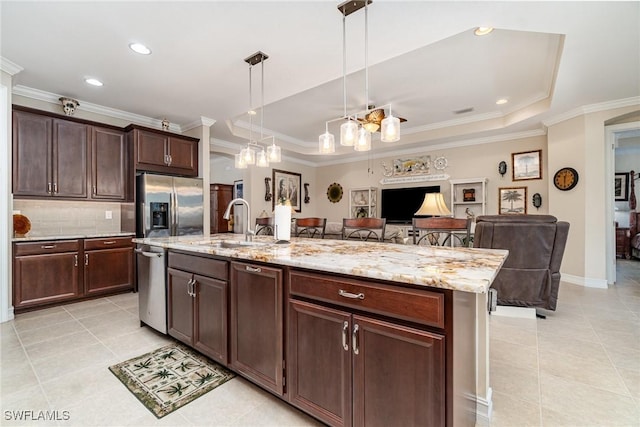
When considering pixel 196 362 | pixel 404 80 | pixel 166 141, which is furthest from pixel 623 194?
pixel 166 141

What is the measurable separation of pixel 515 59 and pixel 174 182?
4682mm

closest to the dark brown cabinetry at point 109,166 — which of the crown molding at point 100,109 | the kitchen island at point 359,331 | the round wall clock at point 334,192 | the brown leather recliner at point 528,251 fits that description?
the crown molding at point 100,109

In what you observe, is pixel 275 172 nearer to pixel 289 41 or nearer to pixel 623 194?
pixel 289 41

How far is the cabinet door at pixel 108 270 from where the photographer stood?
355 cm

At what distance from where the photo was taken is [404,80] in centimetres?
362

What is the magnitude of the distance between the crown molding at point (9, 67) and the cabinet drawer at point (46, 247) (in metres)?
1.83

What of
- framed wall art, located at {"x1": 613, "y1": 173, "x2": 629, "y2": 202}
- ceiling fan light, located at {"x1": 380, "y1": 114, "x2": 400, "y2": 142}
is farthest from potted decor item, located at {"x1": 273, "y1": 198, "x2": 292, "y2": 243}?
framed wall art, located at {"x1": 613, "y1": 173, "x2": 629, "y2": 202}

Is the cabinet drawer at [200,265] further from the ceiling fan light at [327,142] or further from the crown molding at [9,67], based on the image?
the crown molding at [9,67]

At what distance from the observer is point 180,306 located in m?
2.19

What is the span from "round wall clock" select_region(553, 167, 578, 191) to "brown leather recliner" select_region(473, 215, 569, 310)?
2.16 metres

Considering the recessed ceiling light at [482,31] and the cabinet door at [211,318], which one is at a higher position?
the recessed ceiling light at [482,31]

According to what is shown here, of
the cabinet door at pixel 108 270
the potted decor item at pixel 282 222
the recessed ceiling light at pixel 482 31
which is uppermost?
the recessed ceiling light at pixel 482 31

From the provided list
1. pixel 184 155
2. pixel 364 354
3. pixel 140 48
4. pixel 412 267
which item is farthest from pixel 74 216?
pixel 412 267

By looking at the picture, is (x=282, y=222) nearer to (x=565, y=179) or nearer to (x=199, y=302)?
(x=199, y=302)
